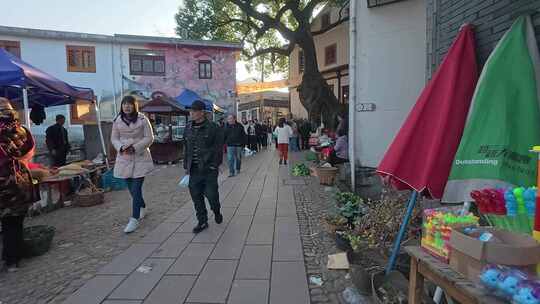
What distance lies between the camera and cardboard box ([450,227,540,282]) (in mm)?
1383

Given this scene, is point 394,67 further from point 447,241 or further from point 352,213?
point 447,241

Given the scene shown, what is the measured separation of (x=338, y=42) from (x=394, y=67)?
13185 millimetres

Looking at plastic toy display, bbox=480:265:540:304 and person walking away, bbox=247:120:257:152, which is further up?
person walking away, bbox=247:120:257:152

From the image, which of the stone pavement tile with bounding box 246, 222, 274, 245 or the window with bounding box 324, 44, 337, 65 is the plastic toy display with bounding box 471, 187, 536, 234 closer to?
the stone pavement tile with bounding box 246, 222, 274, 245

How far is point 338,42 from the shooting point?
18531mm

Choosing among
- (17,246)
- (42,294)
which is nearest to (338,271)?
(42,294)

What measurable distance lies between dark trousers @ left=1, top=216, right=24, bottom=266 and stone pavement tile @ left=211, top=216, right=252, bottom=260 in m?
2.07

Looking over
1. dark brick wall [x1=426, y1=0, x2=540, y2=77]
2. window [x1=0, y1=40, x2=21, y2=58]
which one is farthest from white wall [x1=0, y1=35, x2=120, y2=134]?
dark brick wall [x1=426, y1=0, x2=540, y2=77]

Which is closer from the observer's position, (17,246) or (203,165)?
(17,246)

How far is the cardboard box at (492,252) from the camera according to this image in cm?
138

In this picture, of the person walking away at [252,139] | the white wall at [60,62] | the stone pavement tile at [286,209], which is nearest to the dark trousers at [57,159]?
the stone pavement tile at [286,209]

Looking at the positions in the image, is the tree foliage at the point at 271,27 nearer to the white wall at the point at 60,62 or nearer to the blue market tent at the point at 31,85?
the white wall at the point at 60,62

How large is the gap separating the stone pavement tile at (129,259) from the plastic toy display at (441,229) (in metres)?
2.83

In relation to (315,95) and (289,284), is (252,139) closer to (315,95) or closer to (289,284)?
(315,95)
